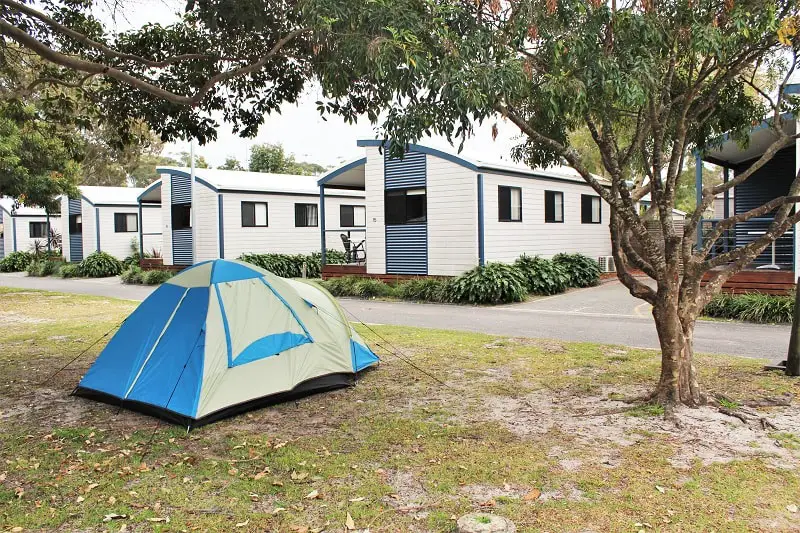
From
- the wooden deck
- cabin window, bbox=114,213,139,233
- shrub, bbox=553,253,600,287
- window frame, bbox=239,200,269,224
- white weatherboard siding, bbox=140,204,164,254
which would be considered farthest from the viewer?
cabin window, bbox=114,213,139,233

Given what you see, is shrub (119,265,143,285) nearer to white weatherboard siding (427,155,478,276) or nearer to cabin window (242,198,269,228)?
cabin window (242,198,269,228)

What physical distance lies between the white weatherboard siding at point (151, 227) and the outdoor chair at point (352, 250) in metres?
10.3

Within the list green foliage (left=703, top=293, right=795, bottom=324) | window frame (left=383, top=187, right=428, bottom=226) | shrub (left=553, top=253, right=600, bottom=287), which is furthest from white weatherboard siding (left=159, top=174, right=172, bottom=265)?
green foliage (left=703, top=293, right=795, bottom=324)

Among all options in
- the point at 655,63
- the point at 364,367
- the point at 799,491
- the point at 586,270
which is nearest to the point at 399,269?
the point at 586,270

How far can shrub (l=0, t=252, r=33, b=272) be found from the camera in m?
32.9

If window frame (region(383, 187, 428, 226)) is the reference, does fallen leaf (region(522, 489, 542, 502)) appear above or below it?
below

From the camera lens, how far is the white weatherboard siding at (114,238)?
2911 cm

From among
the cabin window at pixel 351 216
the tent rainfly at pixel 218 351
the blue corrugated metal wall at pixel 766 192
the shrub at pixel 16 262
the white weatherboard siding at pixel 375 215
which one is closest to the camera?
the tent rainfly at pixel 218 351

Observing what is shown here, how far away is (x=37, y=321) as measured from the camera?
13375 millimetres

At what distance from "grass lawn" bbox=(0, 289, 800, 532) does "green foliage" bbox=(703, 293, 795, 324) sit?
13.4 ft

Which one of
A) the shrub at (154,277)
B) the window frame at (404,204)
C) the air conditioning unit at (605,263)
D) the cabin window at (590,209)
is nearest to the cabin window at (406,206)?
the window frame at (404,204)

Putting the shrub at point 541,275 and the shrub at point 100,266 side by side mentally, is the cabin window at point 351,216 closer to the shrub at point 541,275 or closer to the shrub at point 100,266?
the shrub at point 541,275

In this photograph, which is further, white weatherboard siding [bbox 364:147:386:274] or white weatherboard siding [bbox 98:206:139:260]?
white weatherboard siding [bbox 98:206:139:260]

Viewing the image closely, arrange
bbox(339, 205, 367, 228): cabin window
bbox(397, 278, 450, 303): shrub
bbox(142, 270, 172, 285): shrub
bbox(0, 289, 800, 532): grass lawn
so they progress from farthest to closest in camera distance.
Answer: bbox(339, 205, 367, 228): cabin window → bbox(142, 270, 172, 285): shrub → bbox(397, 278, 450, 303): shrub → bbox(0, 289, 800, 532): grass lawn
